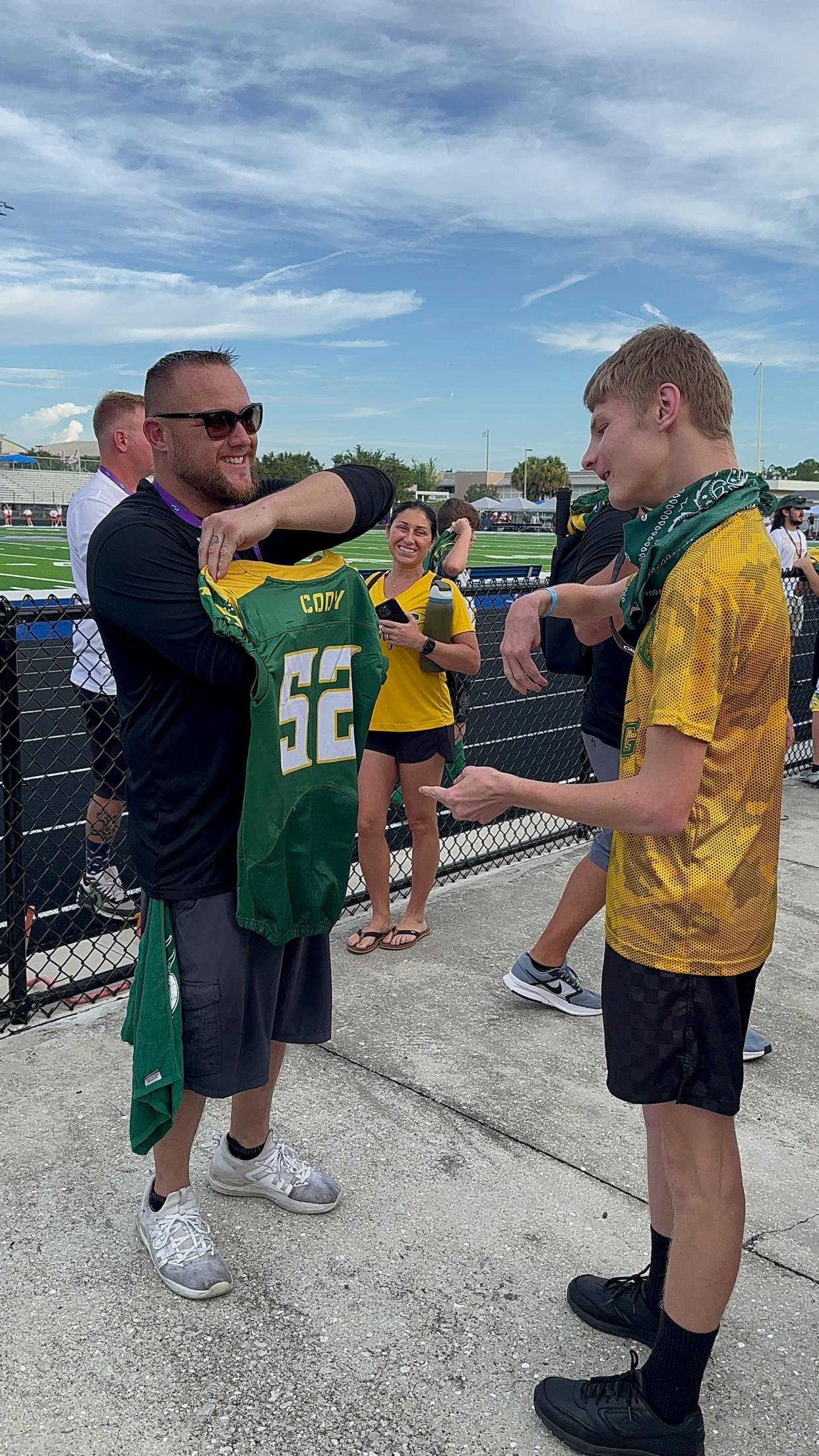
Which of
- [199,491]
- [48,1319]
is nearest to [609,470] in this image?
[199,491]

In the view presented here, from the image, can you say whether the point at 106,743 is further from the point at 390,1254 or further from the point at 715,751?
the point at 715,751

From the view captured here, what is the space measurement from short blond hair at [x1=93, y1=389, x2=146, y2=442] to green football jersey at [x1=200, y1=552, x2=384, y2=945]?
2.80 metres

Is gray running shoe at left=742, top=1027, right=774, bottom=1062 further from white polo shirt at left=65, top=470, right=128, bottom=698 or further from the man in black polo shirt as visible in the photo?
white polo shirt at left=65, top=470, right=128, bottom=698

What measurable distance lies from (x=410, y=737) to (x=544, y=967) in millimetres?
1182

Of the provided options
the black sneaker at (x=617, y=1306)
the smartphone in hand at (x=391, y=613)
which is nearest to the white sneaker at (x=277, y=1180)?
the black sneaker at (x=617, y=1306)

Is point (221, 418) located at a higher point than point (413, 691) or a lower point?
higher

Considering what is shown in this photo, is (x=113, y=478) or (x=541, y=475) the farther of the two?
(x=541, y=475)

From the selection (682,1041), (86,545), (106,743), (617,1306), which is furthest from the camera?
(86,545)

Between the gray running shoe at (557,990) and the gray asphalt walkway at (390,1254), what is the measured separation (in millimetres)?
61

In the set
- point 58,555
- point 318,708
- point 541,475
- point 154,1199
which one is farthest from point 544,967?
point 541,475

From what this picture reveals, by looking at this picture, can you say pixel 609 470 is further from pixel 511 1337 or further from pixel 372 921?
pixel 372 921

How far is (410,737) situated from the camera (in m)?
4.74

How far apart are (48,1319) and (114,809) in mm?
2906

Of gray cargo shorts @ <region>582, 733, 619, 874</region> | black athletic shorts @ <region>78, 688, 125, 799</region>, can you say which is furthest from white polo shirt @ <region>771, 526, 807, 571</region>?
black athletic shorts @ <region>78, 688, 125, 799</region>
